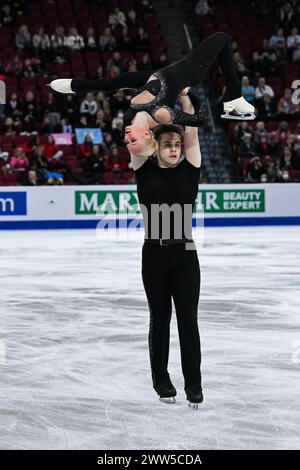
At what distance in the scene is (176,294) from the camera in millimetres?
4559

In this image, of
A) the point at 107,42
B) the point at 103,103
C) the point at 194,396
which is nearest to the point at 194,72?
the point at 194,396

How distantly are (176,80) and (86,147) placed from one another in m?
14.0

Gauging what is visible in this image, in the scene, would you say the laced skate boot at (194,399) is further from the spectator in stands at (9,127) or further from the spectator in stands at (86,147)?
the spectator in stands at (9,127)

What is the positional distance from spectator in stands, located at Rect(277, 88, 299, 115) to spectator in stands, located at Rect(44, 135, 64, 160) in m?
5.67

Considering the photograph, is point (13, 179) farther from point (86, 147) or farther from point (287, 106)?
point (287, 106)

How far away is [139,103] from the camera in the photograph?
13.3 ft

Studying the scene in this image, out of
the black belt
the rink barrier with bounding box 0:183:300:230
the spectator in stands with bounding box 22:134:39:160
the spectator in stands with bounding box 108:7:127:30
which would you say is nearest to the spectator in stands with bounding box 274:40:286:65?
the spectator in stands with bounding box 108:7:127:30

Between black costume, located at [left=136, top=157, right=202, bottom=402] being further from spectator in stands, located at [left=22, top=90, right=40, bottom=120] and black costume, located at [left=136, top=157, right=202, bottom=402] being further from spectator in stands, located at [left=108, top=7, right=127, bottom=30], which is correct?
spectator in stands, located at [left=108, top=7, right=127, bottom=30]

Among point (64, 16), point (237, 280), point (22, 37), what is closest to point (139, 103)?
point (237, 280)

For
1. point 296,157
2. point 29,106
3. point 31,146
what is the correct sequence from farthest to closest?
1. point 296,157
2. point 29,106
3. point 31,146

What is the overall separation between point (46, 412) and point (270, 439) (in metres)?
1.30

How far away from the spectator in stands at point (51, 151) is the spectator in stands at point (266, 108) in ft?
17.2

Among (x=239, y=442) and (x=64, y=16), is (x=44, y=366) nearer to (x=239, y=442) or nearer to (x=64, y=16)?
(x=239, y=442)

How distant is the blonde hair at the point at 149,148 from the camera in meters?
4.29
